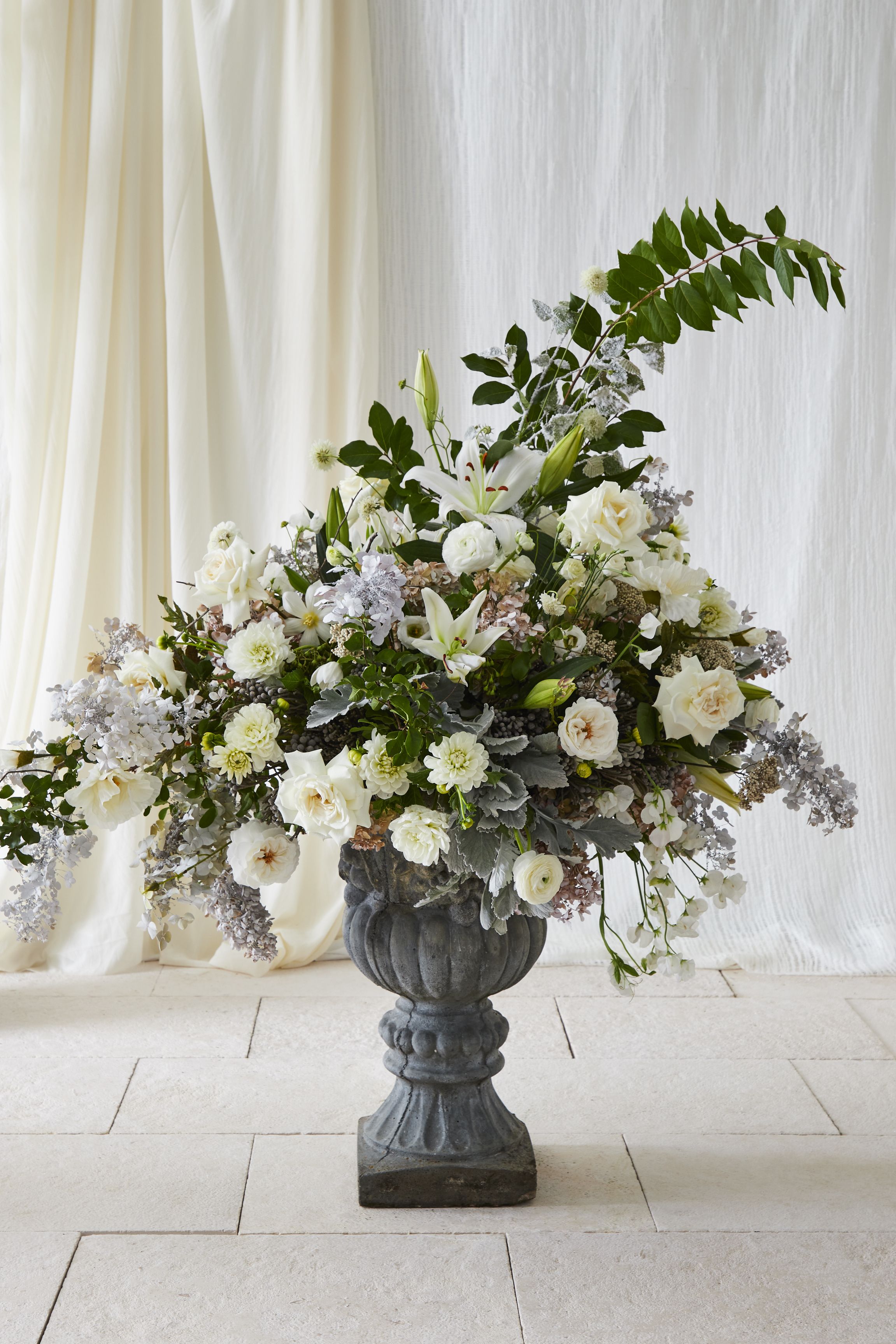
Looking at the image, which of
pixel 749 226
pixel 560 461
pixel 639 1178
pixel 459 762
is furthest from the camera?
pixel 749 226

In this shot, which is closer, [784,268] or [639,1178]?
[784,268]

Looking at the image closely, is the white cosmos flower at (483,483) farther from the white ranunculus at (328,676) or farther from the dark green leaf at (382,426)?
the white ranunculus at (328,676)

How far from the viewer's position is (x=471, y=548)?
144 centimetres

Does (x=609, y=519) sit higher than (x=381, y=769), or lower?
higher

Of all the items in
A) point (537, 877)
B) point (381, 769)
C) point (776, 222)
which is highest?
point (776, 222)

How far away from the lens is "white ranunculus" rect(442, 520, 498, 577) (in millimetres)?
1441

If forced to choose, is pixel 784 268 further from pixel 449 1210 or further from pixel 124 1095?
pixel 124 1095

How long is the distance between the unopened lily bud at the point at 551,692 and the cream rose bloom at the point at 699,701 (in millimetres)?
118

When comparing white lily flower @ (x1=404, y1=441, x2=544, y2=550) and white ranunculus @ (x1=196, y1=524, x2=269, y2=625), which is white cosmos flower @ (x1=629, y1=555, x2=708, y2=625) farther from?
white ranunculus @ (x1=196, y1=524, x2=269, y2=625)

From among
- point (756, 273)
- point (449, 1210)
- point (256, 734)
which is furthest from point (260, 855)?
point (756, 273)

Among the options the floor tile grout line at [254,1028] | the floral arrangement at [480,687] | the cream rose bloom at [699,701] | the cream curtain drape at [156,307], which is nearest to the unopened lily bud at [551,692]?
the floral arrangement at [480,687]

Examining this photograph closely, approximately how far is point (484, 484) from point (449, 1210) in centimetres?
101

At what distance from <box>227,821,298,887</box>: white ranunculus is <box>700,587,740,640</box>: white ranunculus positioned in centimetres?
58

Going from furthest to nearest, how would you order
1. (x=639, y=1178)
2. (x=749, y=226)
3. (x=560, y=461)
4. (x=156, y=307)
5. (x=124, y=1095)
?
(x=749, y=226), (x=156, y=307), (x=124, y=1095), (x=639, y=1178), (x=560, y=461)
